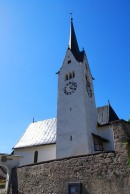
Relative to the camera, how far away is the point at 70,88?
28.0 metres

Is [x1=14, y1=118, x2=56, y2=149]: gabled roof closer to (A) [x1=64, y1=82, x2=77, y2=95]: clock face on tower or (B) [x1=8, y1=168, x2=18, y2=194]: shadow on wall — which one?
(A) [x1=64, y1=82, x2=77, y2=95]: clock face on tower

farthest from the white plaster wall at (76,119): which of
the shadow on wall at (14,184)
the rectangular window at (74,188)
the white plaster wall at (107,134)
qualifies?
the rectangular window at (74,188)

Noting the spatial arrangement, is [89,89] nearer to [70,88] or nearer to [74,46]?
[70,88]

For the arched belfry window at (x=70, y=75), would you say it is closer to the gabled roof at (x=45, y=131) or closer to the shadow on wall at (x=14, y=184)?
the gabled roof at (x=45, y=131)

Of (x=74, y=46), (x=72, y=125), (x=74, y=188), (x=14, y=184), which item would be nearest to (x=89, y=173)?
(x=74, y=188)

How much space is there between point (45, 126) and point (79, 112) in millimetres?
8201

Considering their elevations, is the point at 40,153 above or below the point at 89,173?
above

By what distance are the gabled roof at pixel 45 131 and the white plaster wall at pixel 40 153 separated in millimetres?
502

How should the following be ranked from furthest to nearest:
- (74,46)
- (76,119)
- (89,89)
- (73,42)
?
1. (73,42)
2. (74,46)
3. (89,89)
4. (76,119)

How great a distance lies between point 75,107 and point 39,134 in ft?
24.7

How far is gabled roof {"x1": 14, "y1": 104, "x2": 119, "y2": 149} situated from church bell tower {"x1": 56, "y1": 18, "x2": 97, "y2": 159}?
1812 mm

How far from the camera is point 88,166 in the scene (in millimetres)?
13258

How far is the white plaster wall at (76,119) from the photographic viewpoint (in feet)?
78.4

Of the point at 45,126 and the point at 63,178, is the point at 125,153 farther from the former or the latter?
the point at 45,126
